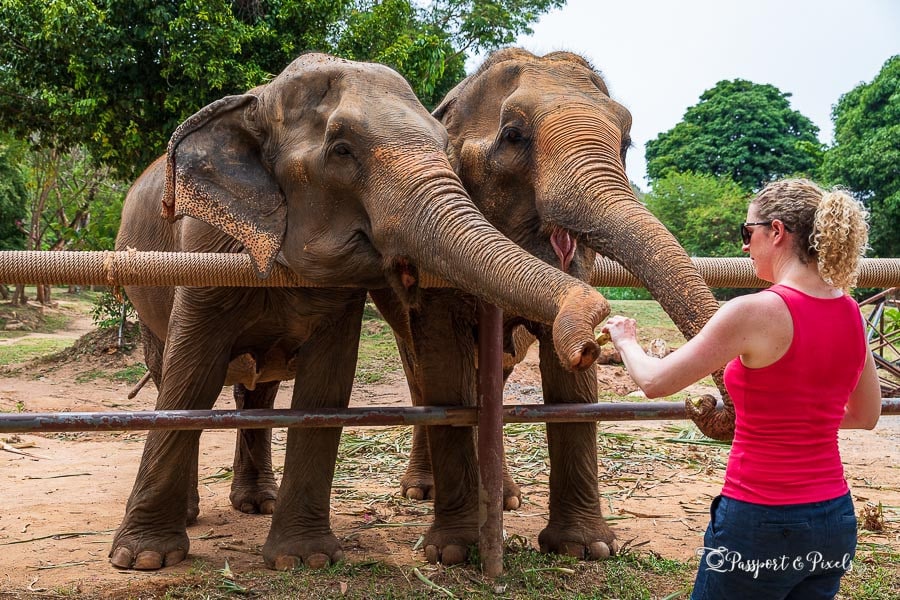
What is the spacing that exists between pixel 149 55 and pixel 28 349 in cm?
A: 690

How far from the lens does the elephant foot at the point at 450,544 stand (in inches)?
161

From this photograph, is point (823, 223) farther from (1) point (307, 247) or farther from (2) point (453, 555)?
(2) point (453, 555)

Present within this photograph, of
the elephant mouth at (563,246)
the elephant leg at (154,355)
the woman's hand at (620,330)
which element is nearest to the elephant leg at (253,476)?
the elephant leg at (154,355)

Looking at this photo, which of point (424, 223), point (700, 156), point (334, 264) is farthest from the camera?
point (700, 156)

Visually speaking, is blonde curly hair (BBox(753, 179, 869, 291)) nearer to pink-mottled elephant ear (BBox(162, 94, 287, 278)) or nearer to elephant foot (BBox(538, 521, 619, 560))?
pink-mottled elephant ear (BBox(162, 94, 287, 278))

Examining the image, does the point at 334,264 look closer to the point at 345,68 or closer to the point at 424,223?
the point at 424,223

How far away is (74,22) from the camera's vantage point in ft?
33.0

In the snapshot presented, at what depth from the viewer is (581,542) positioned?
4.23m

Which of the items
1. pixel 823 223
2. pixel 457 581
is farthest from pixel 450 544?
pixel 823 223

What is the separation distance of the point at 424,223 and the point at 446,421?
2.93 feet

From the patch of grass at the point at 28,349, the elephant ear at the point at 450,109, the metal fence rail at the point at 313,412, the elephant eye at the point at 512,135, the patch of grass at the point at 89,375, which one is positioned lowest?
the patch of grass at the point at 89,375

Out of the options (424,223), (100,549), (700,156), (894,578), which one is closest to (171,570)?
(100,549)

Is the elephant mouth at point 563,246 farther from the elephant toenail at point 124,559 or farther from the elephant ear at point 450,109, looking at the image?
the elephant toenail at point 124,559

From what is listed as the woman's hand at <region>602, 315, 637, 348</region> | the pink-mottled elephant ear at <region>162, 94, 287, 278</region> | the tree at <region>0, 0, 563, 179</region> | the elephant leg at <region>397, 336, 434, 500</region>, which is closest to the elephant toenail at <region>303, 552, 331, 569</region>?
the pink-mottled elephant ear at <region>162, 94, 287, 278</region>
